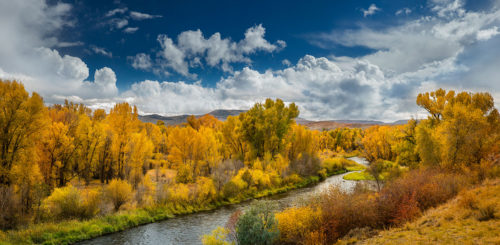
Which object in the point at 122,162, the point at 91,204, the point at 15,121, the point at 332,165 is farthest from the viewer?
the point at 332,165

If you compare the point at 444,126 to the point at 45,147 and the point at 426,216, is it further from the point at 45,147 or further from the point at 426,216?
the point at 45,147

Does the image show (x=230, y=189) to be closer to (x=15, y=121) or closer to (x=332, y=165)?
(x=15, y=121)

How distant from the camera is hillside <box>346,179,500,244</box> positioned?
11672 millimetres

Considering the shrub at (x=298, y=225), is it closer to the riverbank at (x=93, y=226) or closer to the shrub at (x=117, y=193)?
the riverbank at (x=93, y=226)

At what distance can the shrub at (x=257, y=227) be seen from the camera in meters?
14.6

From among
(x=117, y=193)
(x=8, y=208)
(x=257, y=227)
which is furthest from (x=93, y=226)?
(x=257, y=227)

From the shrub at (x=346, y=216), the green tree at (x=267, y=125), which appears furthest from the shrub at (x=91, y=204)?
the green tree at (x=267, y=125)

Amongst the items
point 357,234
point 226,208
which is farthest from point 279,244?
point 226,208

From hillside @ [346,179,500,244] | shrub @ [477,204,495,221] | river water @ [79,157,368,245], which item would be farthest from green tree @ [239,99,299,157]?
shrub @ [477,204,495,221]

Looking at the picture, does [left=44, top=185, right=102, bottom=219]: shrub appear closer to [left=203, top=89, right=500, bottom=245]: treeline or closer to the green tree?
[left=203, top=89, right=500, bottom=245]: treeline

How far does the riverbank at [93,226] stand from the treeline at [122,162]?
805mm

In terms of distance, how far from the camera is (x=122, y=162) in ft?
129

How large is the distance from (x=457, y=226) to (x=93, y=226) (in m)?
26.3

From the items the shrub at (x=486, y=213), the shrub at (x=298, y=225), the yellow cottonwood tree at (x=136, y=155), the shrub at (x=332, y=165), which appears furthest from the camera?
the shrub at (x=332, y=165)
